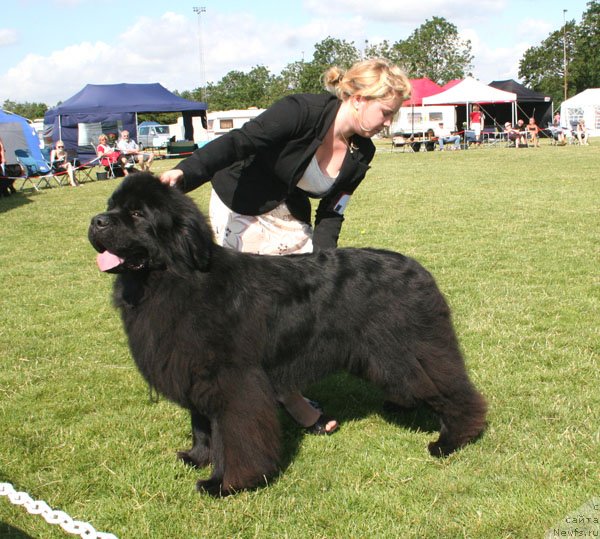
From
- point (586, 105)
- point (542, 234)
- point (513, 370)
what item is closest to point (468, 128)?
point (586, 105)

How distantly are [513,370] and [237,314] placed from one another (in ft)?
8.23

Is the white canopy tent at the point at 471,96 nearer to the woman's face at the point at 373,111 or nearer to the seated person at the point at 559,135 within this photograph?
the seated person at the point at 559,135

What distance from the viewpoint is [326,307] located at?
334 centimetres

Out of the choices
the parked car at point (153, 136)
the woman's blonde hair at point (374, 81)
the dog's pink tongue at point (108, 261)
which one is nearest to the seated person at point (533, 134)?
the parked car at point (153, 136)

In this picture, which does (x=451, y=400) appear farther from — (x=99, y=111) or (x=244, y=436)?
(x=99, y=111)

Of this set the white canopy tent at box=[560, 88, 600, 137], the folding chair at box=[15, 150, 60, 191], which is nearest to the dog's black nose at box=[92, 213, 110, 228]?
the folding chair at box=[15, 150, 60, 191]

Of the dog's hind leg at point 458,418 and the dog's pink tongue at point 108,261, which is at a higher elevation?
the dog's pink tongue at point 108,261

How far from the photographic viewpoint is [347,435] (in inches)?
154

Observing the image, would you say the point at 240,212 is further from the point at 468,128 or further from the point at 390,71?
the point at 468,128

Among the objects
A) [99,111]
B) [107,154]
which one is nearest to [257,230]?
[107,154]

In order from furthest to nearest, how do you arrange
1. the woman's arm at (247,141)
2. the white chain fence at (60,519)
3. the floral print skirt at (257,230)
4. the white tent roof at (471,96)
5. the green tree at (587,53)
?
the green tree at (587,53), the white tent roof at (471,96), the floral print skirt at (257,230), the woman's arm at (247,141), the white chain fence at (60,519)

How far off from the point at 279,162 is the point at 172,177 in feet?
2.61

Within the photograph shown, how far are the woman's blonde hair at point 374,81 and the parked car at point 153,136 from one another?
39821 mm

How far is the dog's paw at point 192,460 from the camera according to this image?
3.52m
